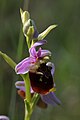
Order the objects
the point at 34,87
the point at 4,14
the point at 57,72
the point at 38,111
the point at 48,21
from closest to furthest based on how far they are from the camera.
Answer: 1. the point at 34,87
2. the point at 38,111
3. the point at 57,72
4. the point at 4,14
5. the point at 48,21

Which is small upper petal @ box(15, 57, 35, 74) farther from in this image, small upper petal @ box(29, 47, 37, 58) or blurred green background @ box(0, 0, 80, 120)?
blurred green background @ box(0, 0, 80, 120)

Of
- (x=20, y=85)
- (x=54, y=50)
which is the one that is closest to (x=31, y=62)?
(x=20, y=85)

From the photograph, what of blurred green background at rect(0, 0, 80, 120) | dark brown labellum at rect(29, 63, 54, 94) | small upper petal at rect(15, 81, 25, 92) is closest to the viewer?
dark brown labellum at rect(29, 63, 54, 94)

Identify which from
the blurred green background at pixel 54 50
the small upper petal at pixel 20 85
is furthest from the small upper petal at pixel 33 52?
the blurred green background at pixel 54 50

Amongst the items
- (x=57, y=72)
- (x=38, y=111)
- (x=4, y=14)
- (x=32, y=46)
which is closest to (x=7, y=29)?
(x=4, y=14)

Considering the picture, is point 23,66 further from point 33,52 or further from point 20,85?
point 20,85

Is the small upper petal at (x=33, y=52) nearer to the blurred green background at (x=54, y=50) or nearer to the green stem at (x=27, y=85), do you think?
the green stem at (x=27, y=85)

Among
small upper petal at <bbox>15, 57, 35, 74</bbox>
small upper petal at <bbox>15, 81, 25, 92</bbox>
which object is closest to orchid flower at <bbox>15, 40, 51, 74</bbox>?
small upper petal at <bbox>15, 57, 35, 74</bbox>

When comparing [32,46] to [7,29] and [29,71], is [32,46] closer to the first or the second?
[29,71]
